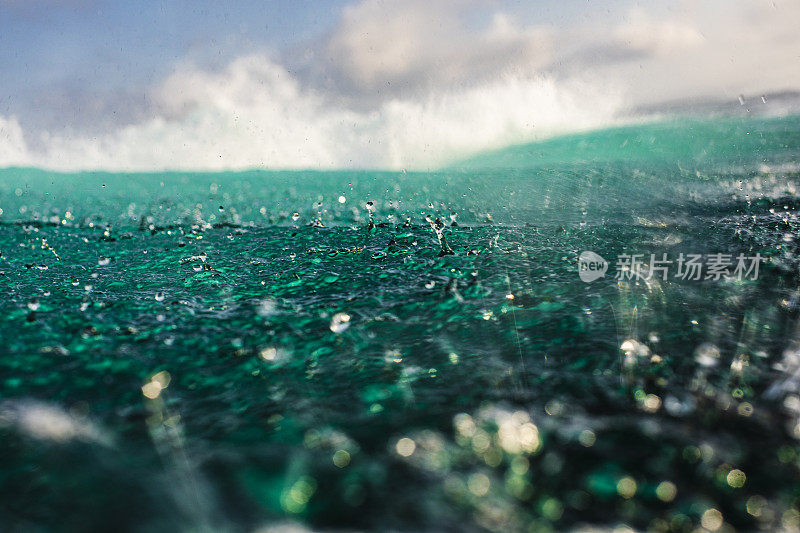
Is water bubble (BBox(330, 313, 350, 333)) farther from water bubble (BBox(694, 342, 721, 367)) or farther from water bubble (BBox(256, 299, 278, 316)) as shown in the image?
water bubble (BBox(694, 342, 721, 367))

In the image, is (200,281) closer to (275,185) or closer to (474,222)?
(474,222)

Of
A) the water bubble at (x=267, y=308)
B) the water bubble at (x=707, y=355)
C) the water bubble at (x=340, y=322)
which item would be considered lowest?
the water bubble at (x=707, y=355)

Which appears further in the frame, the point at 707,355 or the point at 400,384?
the point at 707,355
